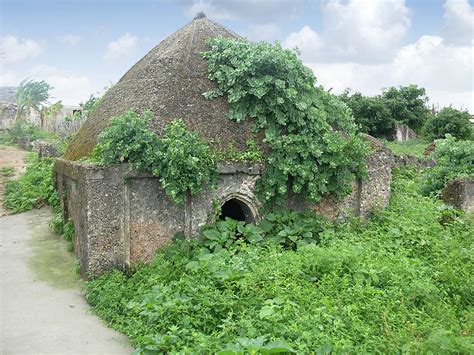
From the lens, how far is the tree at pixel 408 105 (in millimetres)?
29047

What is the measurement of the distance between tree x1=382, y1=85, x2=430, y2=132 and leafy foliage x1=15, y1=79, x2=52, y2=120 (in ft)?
82.1

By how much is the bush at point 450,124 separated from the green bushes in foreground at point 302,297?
→ 18.5 meters

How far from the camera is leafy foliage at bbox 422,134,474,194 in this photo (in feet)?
38.7

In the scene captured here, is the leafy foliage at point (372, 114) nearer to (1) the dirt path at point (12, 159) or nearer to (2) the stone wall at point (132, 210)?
(1) the dirt path at point (12, 159)

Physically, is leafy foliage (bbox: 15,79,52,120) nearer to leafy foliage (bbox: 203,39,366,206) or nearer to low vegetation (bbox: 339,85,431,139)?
low vegetation (bbox: 339,85,431,139)

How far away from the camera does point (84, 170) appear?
7840 millimetres

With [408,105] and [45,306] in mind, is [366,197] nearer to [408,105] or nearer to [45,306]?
[45,306]

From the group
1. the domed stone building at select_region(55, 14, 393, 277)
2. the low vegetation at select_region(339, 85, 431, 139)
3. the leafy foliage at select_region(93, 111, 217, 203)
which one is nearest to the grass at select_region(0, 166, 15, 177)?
the domed stone building at select_region(55, 14, 393, 277)

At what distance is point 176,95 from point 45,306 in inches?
164

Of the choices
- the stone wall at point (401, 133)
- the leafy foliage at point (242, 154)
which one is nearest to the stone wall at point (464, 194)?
the leafy foliage at point (242, 154)

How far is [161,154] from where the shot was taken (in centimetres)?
782

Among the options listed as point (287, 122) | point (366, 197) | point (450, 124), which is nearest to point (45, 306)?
point (287, 122)

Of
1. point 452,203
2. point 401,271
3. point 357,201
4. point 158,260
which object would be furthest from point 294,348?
point 452,203

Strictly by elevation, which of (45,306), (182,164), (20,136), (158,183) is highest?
(20,136)
